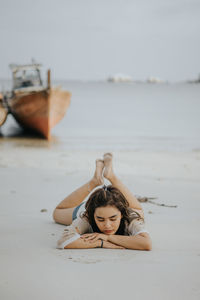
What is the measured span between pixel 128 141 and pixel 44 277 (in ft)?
39.8

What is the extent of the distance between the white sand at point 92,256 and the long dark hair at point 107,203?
274 millimetres

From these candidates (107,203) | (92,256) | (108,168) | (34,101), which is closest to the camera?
(92,256)

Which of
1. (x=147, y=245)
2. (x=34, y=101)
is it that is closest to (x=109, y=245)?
(x=147, y=245)

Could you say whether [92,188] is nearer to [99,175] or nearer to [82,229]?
[99,175]


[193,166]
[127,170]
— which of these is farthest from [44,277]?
[193,166]

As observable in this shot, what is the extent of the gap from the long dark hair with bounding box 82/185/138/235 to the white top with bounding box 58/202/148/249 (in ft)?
0.15

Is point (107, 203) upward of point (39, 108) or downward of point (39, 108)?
upward

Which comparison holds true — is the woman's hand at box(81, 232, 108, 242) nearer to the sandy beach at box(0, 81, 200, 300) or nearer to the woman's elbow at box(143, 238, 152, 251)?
the sandy beach at box(0, 81, 200, 300)

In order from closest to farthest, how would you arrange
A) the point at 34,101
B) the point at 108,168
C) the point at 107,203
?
the point at 107,203, the point at 108,168, the point at 34,101

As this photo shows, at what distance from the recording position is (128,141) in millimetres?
14188

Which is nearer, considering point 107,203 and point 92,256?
point 92,256

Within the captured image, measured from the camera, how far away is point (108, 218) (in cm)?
270

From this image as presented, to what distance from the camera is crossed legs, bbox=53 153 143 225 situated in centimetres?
312

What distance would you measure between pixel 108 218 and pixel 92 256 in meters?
A: 0.30
